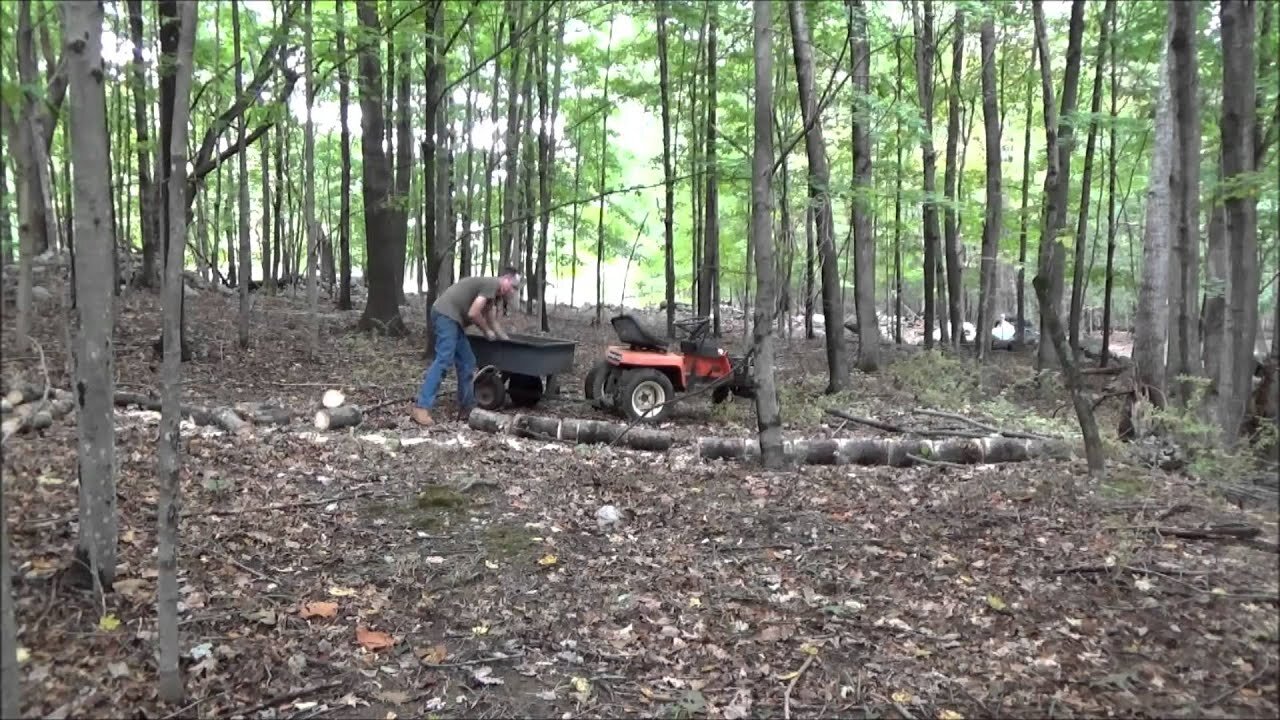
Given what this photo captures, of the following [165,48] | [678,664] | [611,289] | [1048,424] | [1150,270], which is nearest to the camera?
[678,664]

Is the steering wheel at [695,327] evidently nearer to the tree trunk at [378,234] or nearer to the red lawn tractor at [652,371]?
the red lawn tractor at [652,371]

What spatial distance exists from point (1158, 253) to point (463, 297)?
297 inches

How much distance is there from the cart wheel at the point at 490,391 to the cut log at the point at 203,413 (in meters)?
2.68

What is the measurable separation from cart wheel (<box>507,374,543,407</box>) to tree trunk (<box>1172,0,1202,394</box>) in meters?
6.43

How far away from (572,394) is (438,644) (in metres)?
6.48

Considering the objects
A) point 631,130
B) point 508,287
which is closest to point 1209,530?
point 508,287

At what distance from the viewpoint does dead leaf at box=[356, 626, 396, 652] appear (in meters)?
3.77

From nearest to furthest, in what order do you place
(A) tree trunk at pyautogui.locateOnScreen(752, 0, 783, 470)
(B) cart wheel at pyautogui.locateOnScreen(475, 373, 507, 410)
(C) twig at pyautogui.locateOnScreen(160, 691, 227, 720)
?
(C) twig at pyautogui.locateOnScreen(160, 691, 227, 720), (A) tree trunk at pyautogui.locateOnScreen(752, 0, 783, 470), (B) cart wheel at pyautogui.locateOnScreen(475, 373, 507, 410)

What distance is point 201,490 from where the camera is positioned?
5055 mm

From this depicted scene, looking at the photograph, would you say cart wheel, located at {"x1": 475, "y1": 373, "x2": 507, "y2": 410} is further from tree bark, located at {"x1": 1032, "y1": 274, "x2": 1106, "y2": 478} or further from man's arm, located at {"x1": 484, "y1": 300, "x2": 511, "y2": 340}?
tree bark, located at {"x1": 1032, "y1": 274, "x2": 1106, "y2": 478}

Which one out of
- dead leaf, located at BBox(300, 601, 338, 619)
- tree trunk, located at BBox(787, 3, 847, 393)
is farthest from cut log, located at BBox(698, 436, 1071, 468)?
dead leaf, located at BBox(300, 601, 338, 619)

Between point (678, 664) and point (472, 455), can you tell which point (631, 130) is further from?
point (678, 664)

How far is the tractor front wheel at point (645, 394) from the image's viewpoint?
8.95 meters

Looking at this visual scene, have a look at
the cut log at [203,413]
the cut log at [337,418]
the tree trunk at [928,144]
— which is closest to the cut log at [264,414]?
the cut log at [203,413]
